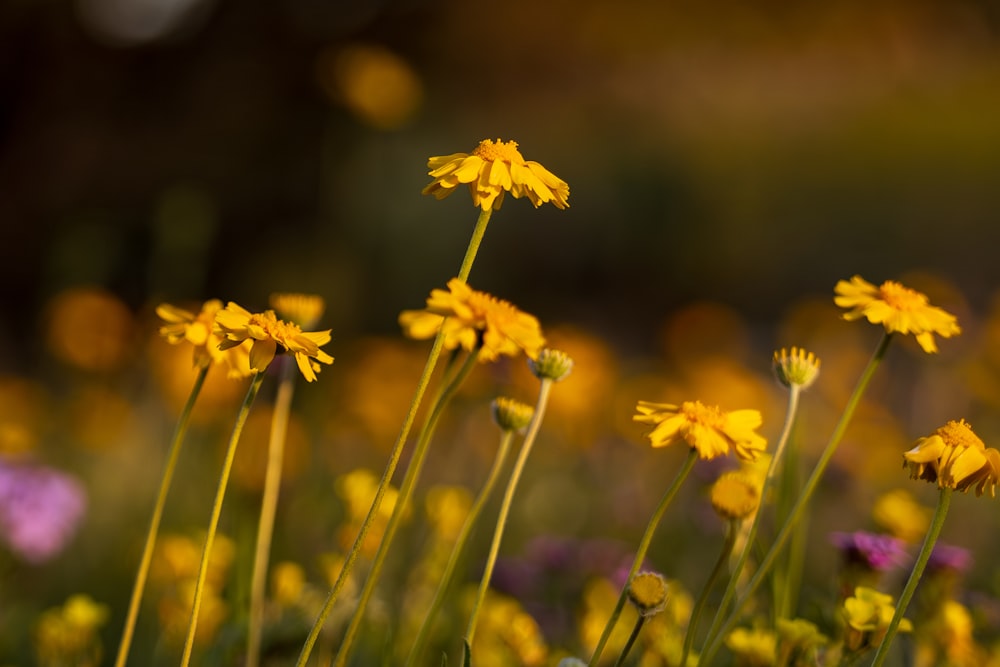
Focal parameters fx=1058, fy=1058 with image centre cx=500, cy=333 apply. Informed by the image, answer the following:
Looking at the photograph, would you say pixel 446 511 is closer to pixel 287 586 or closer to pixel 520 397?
pixel 287 586

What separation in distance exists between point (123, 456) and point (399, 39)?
A: 16.5 ft

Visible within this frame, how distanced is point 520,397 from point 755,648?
1212 mm

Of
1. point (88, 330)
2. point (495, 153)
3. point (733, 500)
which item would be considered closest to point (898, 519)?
point (733, 500)

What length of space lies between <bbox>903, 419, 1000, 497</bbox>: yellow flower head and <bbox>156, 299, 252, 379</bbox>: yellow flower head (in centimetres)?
60

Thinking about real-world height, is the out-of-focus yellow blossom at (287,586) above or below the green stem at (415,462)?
below

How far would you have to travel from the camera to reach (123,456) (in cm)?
320

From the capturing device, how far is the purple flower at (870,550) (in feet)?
4.11

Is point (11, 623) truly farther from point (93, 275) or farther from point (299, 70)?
point (299, 70)

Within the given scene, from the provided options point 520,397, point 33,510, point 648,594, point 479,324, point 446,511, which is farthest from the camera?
point 520,397

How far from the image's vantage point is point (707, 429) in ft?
3.07

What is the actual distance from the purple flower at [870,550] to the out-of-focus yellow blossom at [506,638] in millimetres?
386

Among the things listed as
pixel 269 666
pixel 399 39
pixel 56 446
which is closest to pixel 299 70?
pixel 399 39

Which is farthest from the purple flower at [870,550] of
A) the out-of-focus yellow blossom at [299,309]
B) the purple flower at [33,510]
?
the purple flower at [33,510]

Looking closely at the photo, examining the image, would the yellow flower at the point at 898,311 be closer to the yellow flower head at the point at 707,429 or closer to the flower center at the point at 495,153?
the yellow flower head at the point at 707,429
